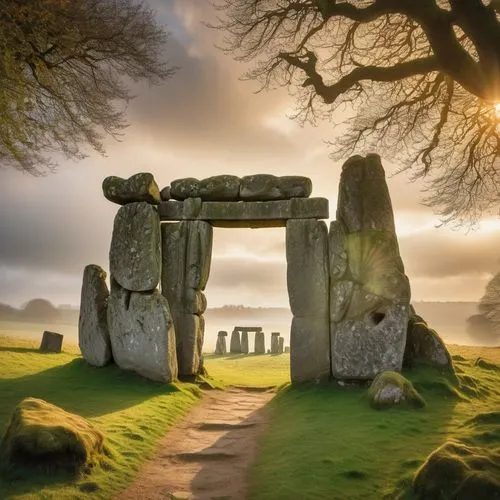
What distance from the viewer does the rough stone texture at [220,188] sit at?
43.4 feet

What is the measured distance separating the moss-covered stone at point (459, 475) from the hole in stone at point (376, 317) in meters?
6.23

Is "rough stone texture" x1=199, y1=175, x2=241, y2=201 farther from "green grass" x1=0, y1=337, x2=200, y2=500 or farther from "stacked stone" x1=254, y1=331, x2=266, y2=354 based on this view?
"stacked stone" x1=254, y1=331, x2=266, y2=354

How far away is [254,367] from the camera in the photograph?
1917 cm

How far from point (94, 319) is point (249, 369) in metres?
7.46

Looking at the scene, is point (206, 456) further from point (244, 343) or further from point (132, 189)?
point (244, 343)

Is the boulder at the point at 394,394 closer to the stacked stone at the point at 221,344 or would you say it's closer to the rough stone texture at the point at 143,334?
the rough stone texture at the point at 143,334

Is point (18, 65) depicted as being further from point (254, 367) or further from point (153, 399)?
point (254, 367)

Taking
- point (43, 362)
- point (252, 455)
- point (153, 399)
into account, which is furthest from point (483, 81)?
point (43, 362)

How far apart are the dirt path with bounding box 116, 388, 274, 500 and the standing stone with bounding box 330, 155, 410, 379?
2.58m

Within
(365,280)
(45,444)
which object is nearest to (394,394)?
(365,280)

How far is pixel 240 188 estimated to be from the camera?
13.2m

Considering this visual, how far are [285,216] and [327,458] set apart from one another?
23.0ft

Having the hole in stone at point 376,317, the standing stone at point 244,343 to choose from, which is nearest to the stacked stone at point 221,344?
the standing stone at point 244,343

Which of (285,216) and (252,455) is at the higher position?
(285,216)
